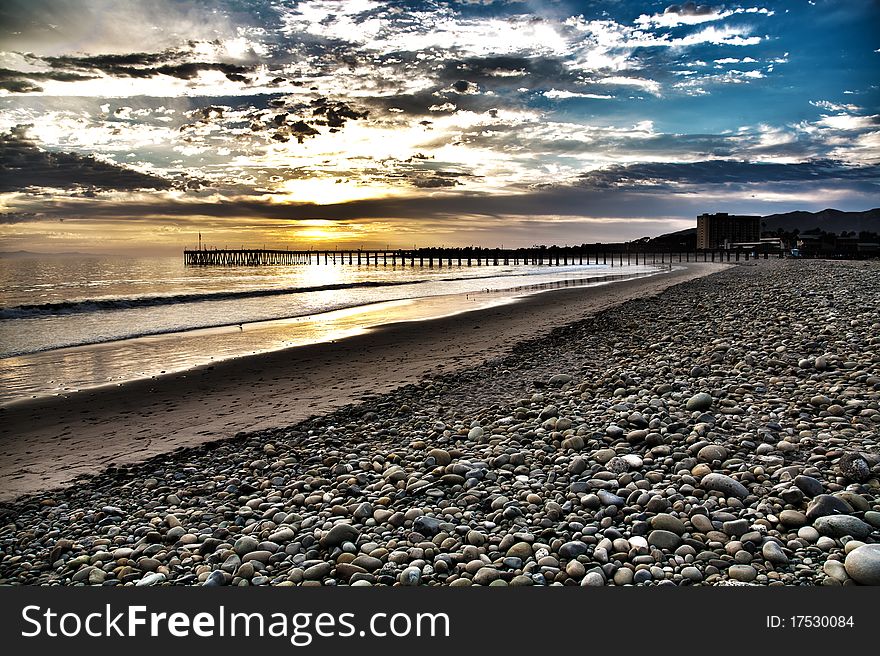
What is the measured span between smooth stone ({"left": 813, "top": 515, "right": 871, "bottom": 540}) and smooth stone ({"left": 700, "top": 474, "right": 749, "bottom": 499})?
0.52m

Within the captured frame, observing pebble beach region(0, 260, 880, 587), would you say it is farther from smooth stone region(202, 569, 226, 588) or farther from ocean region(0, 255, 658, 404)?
ocean region(0, 255, 658, 404)

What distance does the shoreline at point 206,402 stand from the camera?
633 cm

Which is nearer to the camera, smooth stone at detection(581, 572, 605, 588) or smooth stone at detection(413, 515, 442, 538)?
smooth stone at detection(581, 572, 605, 588)

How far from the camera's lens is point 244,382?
9.98m

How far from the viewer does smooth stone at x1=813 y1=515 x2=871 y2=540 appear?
3230mm

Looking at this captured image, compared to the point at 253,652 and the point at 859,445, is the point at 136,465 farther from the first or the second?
the point at 859,445

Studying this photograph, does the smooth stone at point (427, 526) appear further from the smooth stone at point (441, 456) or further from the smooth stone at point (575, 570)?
the smooth stone at point (441, 456)

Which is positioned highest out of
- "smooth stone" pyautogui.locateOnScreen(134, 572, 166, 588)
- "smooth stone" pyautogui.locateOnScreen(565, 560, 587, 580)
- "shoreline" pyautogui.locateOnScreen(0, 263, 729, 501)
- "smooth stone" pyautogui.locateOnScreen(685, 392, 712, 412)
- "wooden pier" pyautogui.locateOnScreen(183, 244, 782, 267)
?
"wooden pier" pyautogui.locateOnScreen(183, 244, 782, 267)

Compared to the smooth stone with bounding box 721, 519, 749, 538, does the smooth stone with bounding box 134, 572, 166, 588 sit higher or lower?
lower

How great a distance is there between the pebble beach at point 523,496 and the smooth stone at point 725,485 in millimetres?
14

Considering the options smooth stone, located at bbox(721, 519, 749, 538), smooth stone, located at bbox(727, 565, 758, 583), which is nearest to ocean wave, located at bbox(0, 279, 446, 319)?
smooth stone, located at bbox(721, 519, 749, 538)

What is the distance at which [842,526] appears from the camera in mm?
3279

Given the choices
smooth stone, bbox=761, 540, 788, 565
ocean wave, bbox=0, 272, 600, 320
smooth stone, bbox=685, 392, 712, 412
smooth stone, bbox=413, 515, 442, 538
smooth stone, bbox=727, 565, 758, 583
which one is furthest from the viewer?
ocean wave, bbox=0, 272, 600, 320

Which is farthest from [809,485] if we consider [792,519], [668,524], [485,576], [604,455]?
[485,576]
